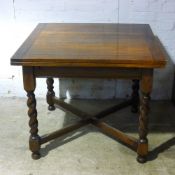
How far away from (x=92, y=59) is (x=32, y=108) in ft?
1.53

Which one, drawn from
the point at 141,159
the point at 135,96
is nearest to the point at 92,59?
the point at 141,159

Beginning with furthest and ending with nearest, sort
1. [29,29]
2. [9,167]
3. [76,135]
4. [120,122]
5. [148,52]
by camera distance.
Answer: [29,29] → [120,122] → [76,135] → [9,167] → [148,52]

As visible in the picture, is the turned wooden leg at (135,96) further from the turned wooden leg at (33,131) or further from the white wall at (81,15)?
the turned wooden leg at (33,131)

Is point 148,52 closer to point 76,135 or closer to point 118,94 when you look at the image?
point 76,135

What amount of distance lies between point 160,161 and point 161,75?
3.03 feet

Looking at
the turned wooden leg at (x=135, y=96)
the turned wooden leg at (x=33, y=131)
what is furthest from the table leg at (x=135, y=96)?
the turned wooden leg at (x=33, y=131)

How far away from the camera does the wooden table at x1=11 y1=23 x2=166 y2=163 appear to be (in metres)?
1.64

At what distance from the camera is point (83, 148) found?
2049 millimetres

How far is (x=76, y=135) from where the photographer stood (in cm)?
220

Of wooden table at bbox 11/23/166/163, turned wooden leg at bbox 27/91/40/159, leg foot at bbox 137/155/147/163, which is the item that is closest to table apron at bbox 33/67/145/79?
wooden table at bbox 11/23/166/163

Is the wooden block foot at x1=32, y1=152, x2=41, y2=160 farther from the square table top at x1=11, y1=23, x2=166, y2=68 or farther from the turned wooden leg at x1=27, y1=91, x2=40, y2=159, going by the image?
the square table top at x1=11, y1=23, x2=166, y2=68

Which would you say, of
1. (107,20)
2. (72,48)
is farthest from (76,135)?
(107,20)

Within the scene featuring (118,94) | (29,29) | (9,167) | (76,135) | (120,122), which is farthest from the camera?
(118,94)

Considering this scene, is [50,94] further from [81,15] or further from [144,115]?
[144,115]
